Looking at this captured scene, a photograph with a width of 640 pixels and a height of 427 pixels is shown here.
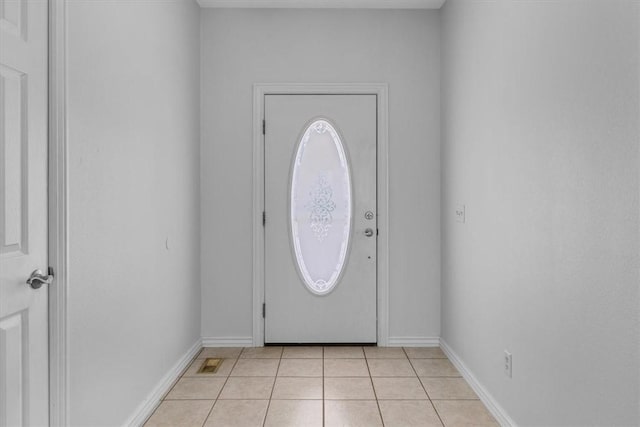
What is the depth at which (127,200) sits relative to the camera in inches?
85.9

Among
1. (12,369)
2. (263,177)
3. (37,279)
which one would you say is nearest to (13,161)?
(37,279)

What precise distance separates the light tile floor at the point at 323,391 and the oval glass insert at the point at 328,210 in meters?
0.64

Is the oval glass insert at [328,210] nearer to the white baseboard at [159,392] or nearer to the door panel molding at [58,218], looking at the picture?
the white baseboard at [159,392]

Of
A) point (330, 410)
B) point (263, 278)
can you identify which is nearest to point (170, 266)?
point (263, 278)

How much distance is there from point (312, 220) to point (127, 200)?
1.62m

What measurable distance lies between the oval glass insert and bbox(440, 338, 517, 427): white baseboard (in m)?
1.03

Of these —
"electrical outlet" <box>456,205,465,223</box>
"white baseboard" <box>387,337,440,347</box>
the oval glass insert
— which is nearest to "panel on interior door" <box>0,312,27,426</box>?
the oval glass insert

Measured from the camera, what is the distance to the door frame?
3508 millimetres

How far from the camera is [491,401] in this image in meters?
2.47

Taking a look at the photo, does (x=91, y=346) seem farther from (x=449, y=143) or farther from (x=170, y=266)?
(x=449, y=143)

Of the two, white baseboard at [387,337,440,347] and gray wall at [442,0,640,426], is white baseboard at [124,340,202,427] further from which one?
gray wall at [442,0,640,426]

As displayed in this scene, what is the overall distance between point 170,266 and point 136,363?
665mm

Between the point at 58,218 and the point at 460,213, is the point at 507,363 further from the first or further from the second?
the point at 58,218

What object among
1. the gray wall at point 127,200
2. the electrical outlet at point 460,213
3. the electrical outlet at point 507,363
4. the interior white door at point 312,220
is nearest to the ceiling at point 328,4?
the gray wall at point 127,200
